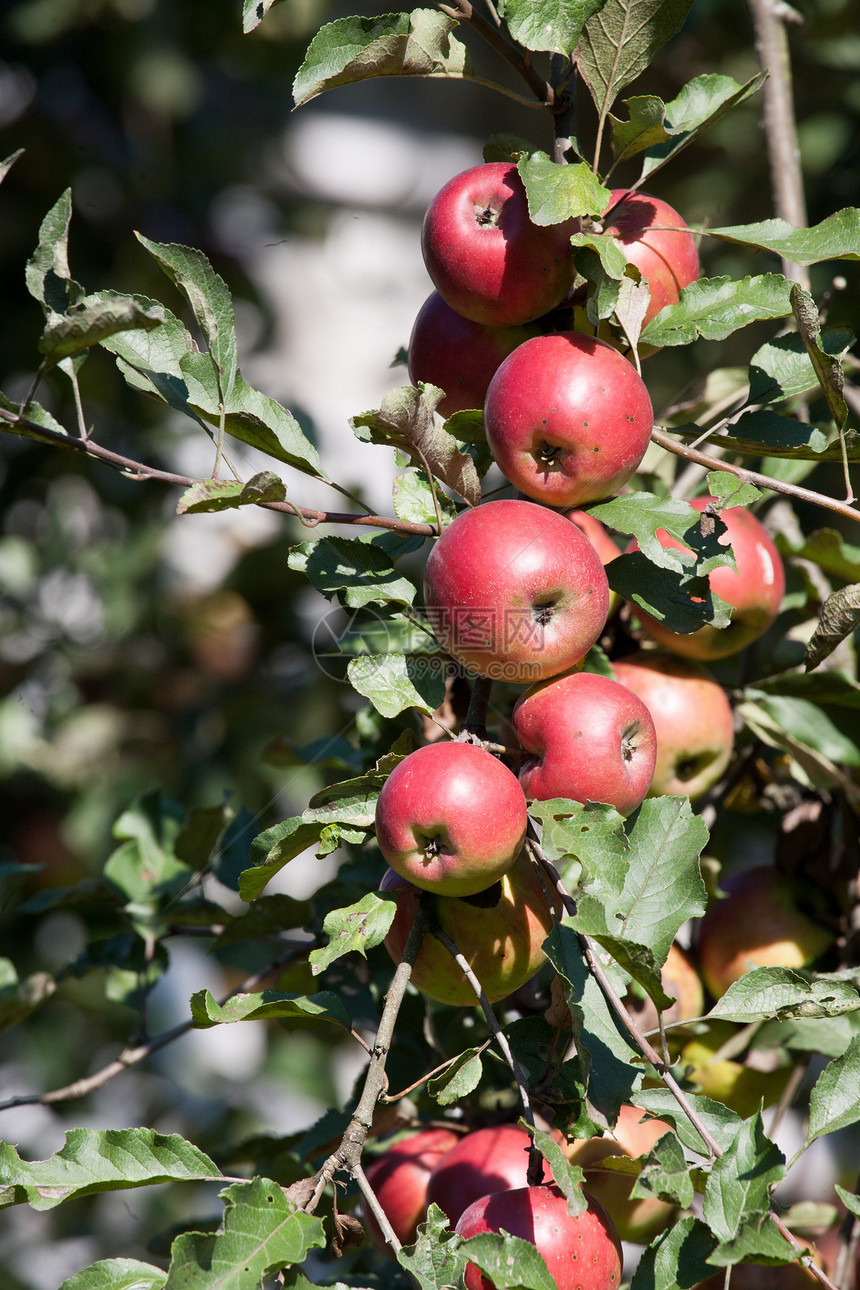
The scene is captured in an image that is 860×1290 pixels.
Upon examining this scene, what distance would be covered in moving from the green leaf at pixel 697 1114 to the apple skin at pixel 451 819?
0.54 ft

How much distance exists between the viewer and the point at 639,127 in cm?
77

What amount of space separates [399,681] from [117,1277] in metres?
0.41

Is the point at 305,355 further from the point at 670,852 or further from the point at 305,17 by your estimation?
the point at 670,852

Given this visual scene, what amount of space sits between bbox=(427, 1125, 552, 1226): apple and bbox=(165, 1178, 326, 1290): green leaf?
0.24 metres

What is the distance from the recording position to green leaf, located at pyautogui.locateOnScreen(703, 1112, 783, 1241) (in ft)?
1.91

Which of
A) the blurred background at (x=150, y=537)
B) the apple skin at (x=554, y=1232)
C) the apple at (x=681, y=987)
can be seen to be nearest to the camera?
the apple skin at (x=554, y=1232)

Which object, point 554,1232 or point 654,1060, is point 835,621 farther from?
point 554,1232

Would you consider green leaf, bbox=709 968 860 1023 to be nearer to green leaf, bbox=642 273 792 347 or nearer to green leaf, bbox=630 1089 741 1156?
green leaf, bbox=630 1089 741 1156

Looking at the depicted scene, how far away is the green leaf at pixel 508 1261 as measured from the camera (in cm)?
56

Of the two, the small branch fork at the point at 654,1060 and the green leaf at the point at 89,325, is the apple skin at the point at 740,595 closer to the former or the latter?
the small branch fork at the point at 654,1060

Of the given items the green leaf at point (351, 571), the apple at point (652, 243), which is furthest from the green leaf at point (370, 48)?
the green leaf at point (351, 571)

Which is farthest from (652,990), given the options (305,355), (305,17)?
(305,355)

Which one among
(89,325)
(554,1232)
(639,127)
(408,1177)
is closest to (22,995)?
(408,1177)

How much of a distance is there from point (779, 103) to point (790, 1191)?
1.43 metres
